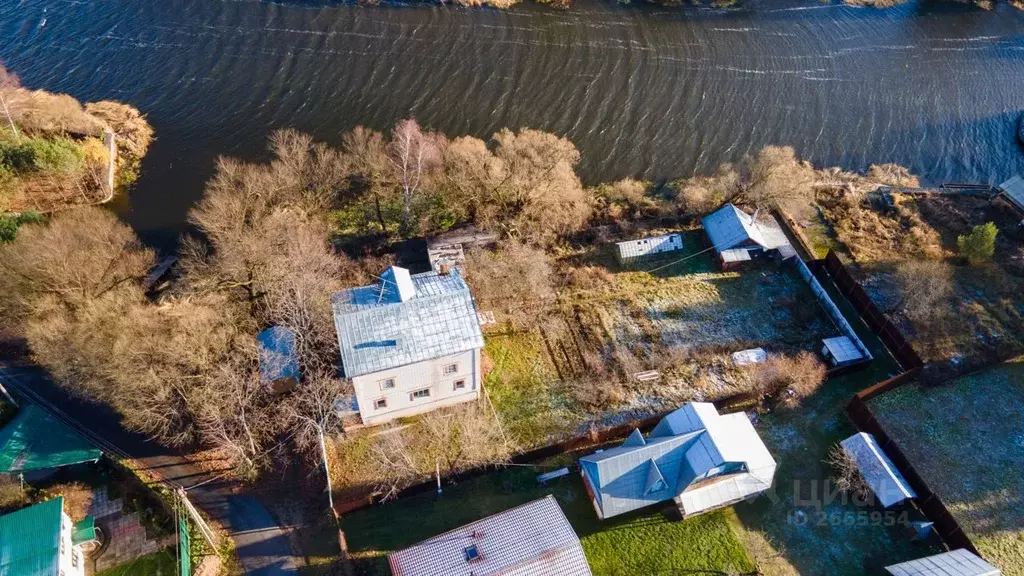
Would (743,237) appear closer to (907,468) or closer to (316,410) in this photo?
(907,468)

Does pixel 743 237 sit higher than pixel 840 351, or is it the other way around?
pixel 743 237

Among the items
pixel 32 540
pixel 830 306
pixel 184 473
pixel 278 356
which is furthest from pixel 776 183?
pixel 32 540

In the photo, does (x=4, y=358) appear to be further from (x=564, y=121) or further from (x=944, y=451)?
(x=944, y=451)

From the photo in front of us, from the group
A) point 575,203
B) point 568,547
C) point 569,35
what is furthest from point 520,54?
point 568,547

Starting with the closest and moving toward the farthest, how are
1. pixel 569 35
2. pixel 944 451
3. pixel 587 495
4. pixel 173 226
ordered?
pixel 587 495 → pixel 944 451 → pixel 173 226 → pixel 569 35

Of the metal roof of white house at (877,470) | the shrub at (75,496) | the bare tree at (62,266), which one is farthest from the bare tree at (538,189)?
the shrub at (75,496)

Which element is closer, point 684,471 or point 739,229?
point 684,471

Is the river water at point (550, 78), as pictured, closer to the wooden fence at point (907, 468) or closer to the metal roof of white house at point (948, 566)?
the wooden fence at point (907, 468)
